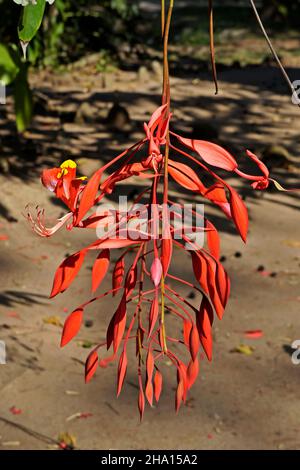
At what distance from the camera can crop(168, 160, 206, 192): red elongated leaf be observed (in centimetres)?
95

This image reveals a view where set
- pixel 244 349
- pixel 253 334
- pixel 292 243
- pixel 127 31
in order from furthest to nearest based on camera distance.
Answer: pixel 127 31 → pixel 292 243 → pixel 253 334 → pixel 244 349

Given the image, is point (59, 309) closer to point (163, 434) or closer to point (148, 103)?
point (163, 434)

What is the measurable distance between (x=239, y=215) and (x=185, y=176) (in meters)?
0.07

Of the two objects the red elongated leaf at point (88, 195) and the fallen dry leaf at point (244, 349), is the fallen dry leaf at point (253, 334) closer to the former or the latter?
the fallen dry leaf at point (244, 349)

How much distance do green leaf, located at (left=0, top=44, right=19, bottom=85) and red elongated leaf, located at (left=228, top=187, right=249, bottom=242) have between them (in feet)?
7.67

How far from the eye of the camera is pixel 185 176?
966mm

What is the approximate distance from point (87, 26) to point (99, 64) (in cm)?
55

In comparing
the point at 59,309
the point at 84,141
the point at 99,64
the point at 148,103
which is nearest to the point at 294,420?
the point at 59,309

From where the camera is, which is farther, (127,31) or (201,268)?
(127,31)

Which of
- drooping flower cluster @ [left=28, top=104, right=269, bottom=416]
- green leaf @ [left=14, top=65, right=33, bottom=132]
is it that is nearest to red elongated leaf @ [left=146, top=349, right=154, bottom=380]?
drooping flower cluster @ [left=28, top=104, right=269, bottom=416]

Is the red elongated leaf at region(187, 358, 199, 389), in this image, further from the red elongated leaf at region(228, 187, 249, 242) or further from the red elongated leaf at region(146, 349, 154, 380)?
the red elongated leaf at region(228, 187, 249, 242)

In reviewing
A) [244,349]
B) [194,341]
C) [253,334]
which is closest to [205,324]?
[194,341]

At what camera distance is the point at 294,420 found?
3830mm

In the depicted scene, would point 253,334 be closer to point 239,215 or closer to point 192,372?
point 192,372
